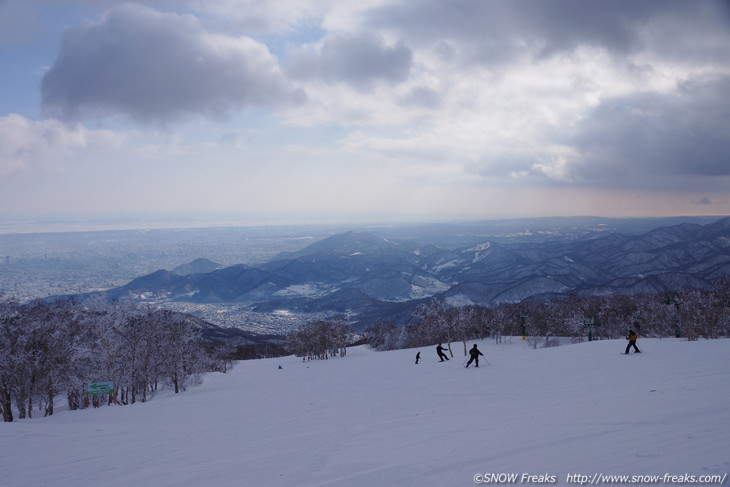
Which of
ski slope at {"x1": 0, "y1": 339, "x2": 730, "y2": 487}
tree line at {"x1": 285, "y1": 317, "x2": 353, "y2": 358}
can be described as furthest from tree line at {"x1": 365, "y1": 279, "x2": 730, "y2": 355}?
ski slope at {"x1": 0, "y1": 339, "x2": 730, "y2": 487}

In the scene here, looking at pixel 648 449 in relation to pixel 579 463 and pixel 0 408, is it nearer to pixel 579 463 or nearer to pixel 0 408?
pixel 579 463

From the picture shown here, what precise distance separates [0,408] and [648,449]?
107 feet

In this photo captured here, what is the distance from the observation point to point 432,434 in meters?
10.6

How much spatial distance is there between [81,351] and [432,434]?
25.6m

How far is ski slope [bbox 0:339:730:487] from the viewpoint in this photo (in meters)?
7.23

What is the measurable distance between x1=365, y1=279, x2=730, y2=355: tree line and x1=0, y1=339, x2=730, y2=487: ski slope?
77.4ft

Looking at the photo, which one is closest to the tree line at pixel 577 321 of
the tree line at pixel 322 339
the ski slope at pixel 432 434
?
the tree line at pixel 322 339

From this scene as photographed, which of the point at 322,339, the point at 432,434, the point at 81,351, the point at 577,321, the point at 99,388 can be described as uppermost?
the point at 432,434

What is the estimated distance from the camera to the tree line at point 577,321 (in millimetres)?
46344

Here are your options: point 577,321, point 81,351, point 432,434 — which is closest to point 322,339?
point 81,351

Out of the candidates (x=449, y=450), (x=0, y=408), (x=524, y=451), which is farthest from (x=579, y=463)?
(x=0, y=408)

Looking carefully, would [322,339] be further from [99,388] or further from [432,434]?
[432,434]

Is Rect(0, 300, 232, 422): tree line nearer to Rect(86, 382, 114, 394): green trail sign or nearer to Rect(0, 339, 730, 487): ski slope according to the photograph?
Rect(86, 382, 114, 394): green trail sign

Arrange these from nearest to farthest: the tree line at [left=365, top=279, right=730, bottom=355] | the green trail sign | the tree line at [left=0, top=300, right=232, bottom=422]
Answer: the tree line at [left=0, top=300, right=232, bottom=422] < the green trail sign < the tree line at [left=365, top=279, right=730, bottom=355]
